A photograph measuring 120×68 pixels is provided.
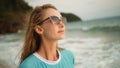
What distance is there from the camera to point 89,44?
8.49 ft

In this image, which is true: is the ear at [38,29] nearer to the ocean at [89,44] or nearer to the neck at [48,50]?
the neck at [48,50]

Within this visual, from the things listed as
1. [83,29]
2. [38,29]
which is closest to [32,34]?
[38,29]

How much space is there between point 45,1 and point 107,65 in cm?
74

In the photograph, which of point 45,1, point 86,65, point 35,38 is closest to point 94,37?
point 86,65

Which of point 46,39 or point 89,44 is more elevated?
point 46,39

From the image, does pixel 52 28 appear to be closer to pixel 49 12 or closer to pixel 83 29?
pixel 49 12

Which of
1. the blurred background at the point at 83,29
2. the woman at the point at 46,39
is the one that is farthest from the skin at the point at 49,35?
the blurred background at the point at 83,29

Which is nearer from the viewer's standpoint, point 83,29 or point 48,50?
point 48,50

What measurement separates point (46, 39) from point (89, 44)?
1.58 m

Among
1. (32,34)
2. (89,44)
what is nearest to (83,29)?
(89,44)

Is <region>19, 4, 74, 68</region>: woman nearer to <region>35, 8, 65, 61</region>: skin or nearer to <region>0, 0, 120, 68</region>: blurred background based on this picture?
<region>35, 8, 65, 61</region>: skin

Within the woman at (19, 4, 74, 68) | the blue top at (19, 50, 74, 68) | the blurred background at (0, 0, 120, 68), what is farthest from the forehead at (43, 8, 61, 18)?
the blurred background at (0, 0, 120, 68)


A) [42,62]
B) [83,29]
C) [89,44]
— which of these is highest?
[42,62]

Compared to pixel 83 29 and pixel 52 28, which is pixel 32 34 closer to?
pixel 52 28
